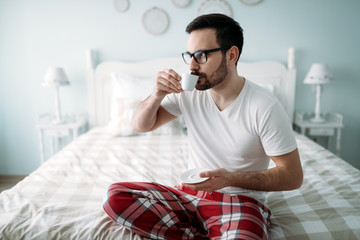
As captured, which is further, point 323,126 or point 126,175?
point 323,126

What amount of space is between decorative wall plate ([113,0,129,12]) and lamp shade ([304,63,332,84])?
6.00ft

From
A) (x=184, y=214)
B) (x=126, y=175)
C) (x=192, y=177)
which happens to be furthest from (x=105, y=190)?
(x=192, y=177)

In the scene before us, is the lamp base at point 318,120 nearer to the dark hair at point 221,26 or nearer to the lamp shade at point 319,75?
the lamp shade at point 319,75

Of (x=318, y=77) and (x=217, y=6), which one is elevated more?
(x=217, y=6)

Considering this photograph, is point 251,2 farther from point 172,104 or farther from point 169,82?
point 169,82

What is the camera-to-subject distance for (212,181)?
3.24 ft

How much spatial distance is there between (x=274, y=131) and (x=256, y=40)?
6.46 feet

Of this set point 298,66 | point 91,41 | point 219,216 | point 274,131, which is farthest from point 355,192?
point 91,41

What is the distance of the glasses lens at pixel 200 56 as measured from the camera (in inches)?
45.6

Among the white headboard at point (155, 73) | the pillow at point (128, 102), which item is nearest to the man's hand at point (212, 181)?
the pillow at point (128, 102)

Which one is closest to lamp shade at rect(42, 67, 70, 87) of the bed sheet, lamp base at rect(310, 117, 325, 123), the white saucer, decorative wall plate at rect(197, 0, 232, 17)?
the bed sheet

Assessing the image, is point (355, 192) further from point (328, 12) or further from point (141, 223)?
point (328, 12)

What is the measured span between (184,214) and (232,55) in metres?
0.67

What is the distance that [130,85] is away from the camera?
2691 mm
